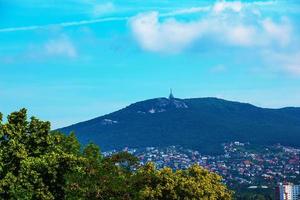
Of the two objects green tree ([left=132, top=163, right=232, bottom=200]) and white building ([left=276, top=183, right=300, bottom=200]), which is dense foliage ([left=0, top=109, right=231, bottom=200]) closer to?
green tree ([left=132, top=163, right=232, bottom=200])

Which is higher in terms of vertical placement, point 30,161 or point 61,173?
point 30,161

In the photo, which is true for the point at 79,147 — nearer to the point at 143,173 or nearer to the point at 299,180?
the point at 143,173

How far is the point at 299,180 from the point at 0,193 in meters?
156

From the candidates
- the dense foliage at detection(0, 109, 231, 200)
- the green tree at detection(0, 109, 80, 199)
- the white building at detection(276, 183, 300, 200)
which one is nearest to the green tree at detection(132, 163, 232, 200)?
the dense foliage at detection(0, 109, 231, 200)

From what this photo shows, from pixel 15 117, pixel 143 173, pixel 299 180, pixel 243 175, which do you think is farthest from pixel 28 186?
pixel 243 175

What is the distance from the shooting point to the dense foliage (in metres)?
26.6

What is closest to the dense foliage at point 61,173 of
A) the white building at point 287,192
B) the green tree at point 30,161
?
the green tree at point 30,161

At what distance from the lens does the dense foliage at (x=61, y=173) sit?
26562 millimetres

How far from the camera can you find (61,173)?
90.4ft

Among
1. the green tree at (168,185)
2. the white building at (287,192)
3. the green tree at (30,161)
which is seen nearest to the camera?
the green tree at (30,161)

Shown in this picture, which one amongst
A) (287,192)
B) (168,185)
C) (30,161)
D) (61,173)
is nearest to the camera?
(30,161)

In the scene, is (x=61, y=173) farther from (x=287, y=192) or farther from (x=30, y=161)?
(x=287, y=192)

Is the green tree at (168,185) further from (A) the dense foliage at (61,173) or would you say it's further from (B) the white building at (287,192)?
(B) the white building at (287,192)

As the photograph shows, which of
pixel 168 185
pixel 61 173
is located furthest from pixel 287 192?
pixel 61 173
